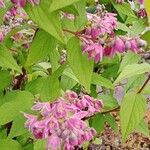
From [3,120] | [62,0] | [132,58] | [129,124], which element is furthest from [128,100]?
[62,0]

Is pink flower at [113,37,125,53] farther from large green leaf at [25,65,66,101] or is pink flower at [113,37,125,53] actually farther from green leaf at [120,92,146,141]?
green leaf at [120,92,146,141]

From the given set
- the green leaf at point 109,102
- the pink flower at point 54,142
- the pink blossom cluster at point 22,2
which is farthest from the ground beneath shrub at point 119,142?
the pink blossom cluster at point 22,2

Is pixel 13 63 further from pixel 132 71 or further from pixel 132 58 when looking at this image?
pixel 132 58

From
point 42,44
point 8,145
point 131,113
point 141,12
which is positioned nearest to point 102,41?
point 42,44

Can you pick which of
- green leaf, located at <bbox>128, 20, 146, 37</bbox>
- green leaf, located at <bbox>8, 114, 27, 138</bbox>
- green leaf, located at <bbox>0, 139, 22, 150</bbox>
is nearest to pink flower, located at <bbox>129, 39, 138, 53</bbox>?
green leaf, located at <bbox>8, 114, 27, 138</bbox>

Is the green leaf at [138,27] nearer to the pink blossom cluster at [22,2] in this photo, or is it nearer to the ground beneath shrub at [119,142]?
the pink blossom cluster at [22,2]

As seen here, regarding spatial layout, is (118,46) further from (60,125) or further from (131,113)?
(131,113)
